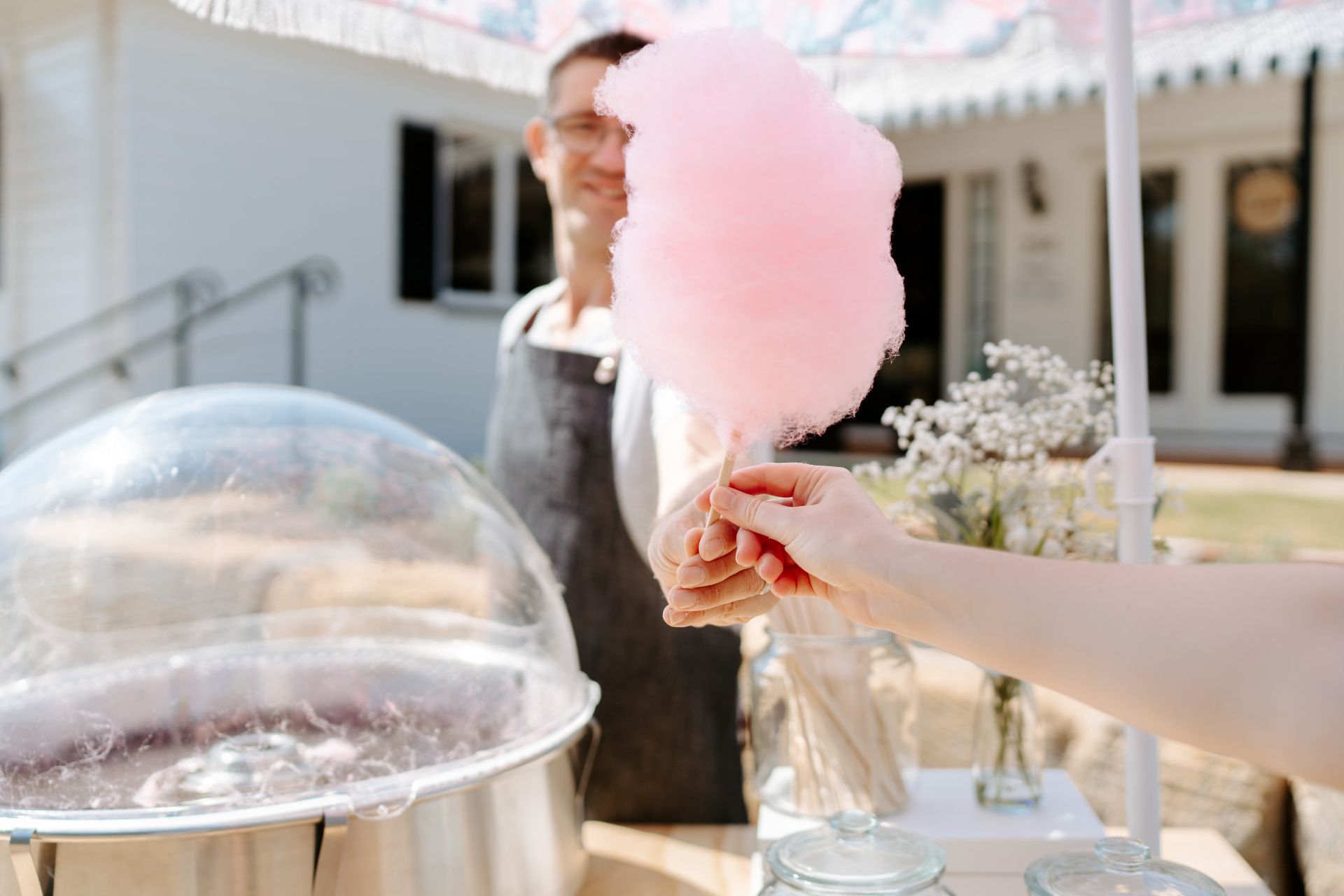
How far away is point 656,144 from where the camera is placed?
103 cm

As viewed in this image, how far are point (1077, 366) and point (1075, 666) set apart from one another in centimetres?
903

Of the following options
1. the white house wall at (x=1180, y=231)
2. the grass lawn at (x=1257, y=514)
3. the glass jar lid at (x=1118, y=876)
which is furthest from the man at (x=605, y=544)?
the white house wall at (x=1180, y=231)

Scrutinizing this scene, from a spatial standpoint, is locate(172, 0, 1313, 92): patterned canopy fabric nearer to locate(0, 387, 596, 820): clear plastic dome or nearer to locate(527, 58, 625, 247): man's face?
locate(527, 58, 625, 247): man's face

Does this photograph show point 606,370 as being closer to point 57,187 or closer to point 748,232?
point 748,232

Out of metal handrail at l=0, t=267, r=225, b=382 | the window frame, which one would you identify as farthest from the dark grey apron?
the window frame

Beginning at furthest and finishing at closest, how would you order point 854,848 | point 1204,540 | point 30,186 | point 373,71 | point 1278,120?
point 1278,120 < point 373,71 < point 30,186 < point 1204,540 < point 854,848

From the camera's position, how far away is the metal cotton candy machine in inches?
44.0

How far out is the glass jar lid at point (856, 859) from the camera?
3.53 feet

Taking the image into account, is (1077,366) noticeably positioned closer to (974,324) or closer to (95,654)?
(974,324)

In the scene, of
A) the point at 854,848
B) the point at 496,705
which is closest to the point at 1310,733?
the point at 854,848

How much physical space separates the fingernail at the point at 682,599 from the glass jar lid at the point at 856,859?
0.30 meters

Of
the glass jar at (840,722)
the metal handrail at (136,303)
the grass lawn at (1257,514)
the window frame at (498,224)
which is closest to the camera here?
the glass jar at (840,722)

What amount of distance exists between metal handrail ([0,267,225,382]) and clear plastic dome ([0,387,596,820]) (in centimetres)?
633

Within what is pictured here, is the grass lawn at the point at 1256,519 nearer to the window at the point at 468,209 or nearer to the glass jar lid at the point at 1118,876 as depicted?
the glass jar lid at the point at 1118,876
